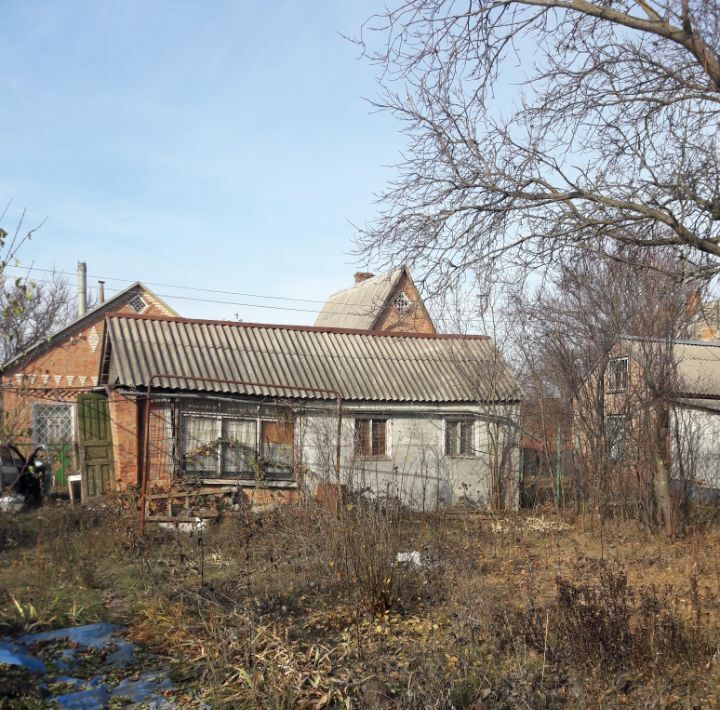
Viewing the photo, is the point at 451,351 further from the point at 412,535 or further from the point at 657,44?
the point at 657,44

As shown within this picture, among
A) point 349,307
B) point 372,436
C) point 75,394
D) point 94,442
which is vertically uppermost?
point 349,307

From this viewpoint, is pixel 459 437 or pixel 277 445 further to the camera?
pixel 459 437

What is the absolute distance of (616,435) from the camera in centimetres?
1288

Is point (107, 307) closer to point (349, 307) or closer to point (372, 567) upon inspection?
point (349, 307)

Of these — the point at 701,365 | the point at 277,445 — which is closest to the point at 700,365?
the point at 701,365

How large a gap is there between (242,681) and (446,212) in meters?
3.95

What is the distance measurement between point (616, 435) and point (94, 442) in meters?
11.3

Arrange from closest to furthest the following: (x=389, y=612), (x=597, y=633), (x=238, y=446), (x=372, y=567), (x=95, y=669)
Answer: (x=597, y=633) < (x=95, y=669) < (x=389, y=612) < (x=372, y=567) < (x=238, y=446)

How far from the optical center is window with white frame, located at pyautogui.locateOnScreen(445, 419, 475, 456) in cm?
1703

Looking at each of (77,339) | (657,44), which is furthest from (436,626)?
(77,339)

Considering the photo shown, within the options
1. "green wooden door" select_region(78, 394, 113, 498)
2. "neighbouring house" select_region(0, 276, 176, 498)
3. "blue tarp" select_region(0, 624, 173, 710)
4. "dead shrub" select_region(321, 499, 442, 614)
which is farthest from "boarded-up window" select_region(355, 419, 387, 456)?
"blue tarp" select_region(0, 624, 173, 710)

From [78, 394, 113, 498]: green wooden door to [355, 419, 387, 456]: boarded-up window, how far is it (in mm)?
5735

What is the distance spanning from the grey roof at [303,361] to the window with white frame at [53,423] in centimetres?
587

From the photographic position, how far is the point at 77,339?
24703 millimetres
